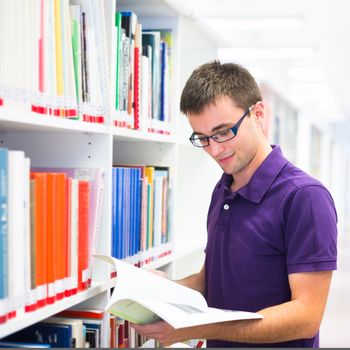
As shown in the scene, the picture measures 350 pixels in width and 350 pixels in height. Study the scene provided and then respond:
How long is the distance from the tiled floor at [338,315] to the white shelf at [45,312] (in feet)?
11.0

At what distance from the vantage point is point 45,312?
141 centimetres

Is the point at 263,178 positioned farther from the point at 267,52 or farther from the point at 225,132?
the point at 267,52

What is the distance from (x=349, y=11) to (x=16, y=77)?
428cm

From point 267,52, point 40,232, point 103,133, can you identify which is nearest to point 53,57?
point 103,133

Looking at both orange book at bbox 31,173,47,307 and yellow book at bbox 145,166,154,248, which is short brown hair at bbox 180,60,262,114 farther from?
orange book at bbox 31,173,47,307

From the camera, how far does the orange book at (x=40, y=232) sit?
4.51ft

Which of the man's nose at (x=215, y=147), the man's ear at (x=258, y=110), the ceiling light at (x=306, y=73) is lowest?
the man's nose at (x=215, y=147)

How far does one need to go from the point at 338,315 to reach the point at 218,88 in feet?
15.2

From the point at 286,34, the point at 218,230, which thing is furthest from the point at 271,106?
the point at 218,230

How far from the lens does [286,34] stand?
5.15 meters

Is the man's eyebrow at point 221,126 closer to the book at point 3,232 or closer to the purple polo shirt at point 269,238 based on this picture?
the purple polo shirt at point 269,238

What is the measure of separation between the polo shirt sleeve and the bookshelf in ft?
1.81

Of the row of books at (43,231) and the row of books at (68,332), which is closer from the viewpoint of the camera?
the row of books at (43,231)

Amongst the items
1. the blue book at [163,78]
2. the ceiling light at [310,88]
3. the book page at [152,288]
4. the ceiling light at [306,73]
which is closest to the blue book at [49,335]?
the book page at [152,288]
